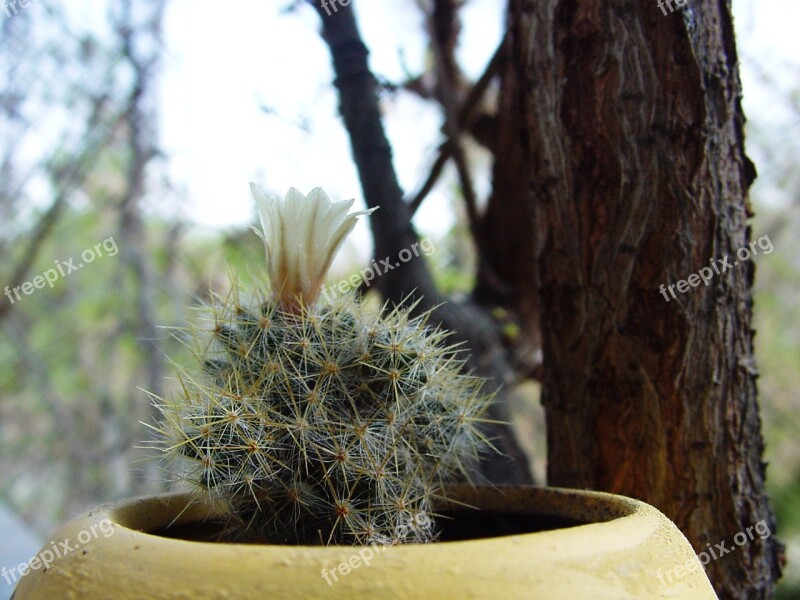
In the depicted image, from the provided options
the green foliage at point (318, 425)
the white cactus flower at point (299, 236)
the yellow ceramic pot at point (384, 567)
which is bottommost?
the yellow ceramic pot at point (384, 567)

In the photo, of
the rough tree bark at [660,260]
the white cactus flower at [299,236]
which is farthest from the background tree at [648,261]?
the white cactus flower at [299,236]

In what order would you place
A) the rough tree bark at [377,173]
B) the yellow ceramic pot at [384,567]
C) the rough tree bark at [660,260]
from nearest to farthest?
the yellow ceramic pot at [384,567], the rough tree bark at [660,260], the rough tree bark at [377,173]

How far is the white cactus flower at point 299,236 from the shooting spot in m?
0.68

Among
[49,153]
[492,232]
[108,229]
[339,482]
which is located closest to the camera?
[339,482]

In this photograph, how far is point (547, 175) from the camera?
2.81ft

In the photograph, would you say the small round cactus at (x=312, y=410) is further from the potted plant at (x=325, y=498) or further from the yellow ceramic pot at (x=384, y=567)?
the yellow ceramic pot at (x=384, y=567)

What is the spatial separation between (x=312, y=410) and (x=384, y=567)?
213mm

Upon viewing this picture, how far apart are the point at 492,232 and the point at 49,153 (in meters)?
1.34

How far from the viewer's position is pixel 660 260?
0.79 metres

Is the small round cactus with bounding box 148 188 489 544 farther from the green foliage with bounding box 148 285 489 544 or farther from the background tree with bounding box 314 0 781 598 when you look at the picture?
the background tree with bounding box 314 0 781 598

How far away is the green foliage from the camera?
1.98 ft

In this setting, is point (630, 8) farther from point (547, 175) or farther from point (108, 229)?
point (108, 229)

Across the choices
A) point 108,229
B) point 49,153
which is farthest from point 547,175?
point 108,229

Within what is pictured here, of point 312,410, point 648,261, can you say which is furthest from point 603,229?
point 312,410
